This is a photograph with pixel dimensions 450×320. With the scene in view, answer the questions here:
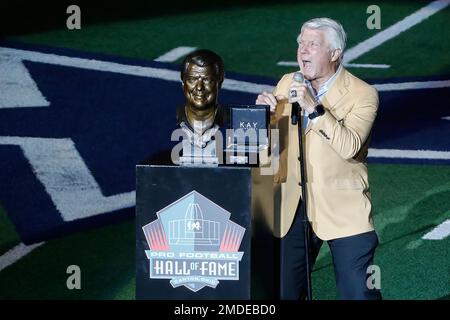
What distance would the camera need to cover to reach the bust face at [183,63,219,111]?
17.7 feet

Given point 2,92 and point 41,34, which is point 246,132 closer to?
point 2,92

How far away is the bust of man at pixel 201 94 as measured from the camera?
539 centimetres

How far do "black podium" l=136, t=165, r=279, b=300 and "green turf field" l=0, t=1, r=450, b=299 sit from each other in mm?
1713

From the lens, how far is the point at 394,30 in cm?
1223

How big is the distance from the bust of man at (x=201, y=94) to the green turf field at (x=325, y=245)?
1.74m

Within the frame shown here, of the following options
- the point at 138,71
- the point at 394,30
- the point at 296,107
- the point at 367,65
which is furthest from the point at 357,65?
the point at 296,107

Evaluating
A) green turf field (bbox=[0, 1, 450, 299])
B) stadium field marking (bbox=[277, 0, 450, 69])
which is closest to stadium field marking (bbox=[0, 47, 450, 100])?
green turf field (bbox=[0, 1, 450, 299])

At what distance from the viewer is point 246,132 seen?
5.32 m

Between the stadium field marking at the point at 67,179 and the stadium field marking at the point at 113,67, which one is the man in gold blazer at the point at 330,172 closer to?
the stadium field marking at the point at 67,179

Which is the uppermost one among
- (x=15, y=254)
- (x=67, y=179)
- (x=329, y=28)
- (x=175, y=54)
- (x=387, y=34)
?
(x=387, y=34)

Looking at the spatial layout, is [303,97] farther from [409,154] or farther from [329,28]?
[409,154]

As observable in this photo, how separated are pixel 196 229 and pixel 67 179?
368 cm

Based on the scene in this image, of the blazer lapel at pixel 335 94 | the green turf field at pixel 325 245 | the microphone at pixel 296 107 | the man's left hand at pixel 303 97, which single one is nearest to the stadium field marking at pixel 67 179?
the green turf field at pixel 325 245

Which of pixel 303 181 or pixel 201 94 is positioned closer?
pixel 303 181
